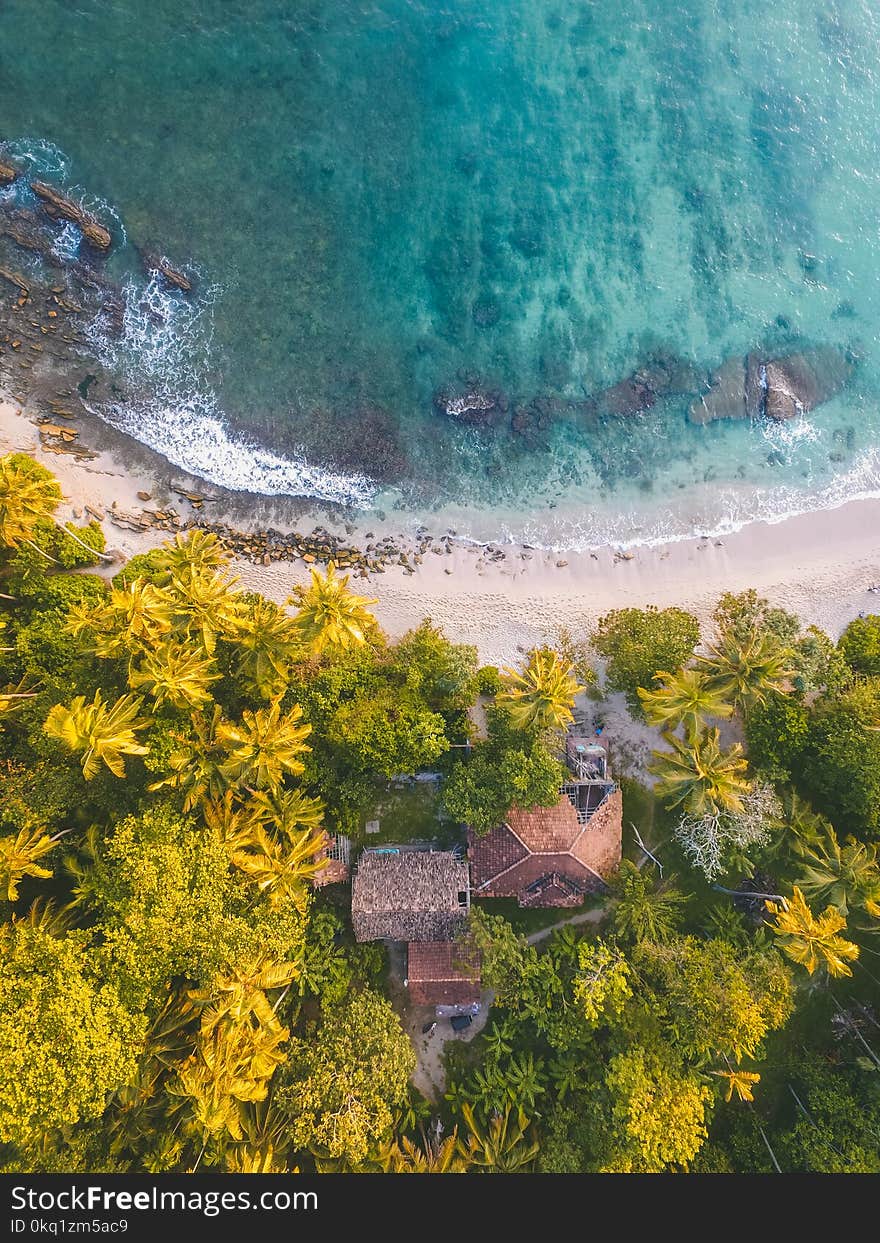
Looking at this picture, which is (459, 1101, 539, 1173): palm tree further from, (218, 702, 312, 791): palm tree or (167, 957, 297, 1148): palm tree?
(218, 702, 312, 791): palm tree

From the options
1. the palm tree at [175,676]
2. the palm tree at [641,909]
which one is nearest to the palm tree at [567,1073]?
the palm tree at [641,909]

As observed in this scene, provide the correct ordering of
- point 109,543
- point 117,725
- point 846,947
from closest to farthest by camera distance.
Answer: point 117,725 < point 846,947 < point 109,543

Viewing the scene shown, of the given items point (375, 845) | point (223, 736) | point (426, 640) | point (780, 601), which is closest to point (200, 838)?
point (223, 736)

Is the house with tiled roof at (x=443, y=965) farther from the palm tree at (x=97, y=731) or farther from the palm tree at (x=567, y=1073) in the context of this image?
the palm tree at (x=97, y=731)

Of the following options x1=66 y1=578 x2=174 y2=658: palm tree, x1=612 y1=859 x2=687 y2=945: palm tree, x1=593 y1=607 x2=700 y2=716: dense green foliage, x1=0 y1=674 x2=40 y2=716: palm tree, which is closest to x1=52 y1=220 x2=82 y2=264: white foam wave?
x1=66 y1=578 x2=174 y2=658: palm tree

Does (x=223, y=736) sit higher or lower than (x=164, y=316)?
lower

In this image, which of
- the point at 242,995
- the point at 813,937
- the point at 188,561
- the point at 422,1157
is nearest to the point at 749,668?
the point at 813,937

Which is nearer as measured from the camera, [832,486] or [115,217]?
[115,217]

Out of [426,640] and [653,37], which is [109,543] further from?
[653,37]
